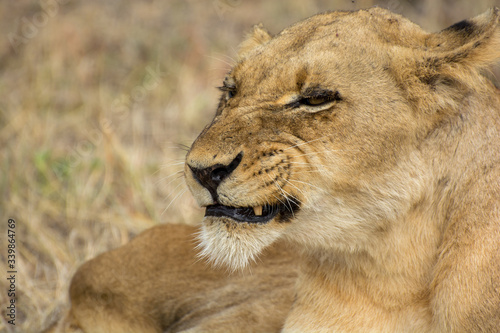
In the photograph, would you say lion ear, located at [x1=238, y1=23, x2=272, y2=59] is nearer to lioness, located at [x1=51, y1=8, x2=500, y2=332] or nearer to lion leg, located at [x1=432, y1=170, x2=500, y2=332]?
lioness, located at [x1=51, y1=8, x2=500, y2=332]

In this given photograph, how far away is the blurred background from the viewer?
176 inches

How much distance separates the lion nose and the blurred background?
94 centimetres

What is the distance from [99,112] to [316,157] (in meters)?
4.18

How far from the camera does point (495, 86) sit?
2.47 meters

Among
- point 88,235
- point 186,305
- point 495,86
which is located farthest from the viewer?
point 88,235

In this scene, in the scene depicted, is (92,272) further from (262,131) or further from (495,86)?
(495,86)

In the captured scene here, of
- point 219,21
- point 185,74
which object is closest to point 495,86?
point 185,74

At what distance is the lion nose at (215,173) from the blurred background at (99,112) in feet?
3.10

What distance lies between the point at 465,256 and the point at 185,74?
480cm

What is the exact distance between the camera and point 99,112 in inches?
239

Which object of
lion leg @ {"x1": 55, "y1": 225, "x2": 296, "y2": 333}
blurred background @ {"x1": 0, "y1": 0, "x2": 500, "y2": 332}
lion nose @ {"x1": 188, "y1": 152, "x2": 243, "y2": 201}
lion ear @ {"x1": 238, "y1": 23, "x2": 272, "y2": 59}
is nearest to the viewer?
lion nose @ {"x1": 188, "y1": 152, "x2": 243, "y2": 201}

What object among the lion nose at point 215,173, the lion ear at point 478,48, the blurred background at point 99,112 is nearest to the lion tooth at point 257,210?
the lion nose at point 215,173

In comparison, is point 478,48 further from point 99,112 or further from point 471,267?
point 99,112

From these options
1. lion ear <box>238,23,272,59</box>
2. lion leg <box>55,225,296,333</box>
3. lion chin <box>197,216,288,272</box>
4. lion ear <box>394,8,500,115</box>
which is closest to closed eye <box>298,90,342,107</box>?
lion ear <box>394,8,500,115</box>
